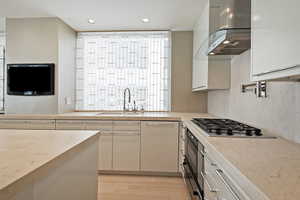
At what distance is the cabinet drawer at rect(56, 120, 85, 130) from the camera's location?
3279 mm

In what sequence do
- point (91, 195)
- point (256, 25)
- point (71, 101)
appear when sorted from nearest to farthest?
point (256, 25) < point (91, 195) < point (71, 101)

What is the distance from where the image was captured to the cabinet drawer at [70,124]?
328 cm

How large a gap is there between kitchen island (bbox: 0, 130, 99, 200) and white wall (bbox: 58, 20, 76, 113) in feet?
6.49

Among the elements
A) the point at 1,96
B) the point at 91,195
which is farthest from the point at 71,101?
the point at 91,195

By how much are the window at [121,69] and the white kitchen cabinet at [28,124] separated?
91cm

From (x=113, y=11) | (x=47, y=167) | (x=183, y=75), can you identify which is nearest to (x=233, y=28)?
(x=47, y=167)

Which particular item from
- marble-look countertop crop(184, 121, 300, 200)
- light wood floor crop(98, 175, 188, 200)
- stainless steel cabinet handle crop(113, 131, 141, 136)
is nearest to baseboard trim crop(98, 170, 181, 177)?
light wood floor crop(98, 175, 188, 200)

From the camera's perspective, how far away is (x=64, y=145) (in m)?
1.28

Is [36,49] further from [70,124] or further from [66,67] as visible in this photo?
[70,124]

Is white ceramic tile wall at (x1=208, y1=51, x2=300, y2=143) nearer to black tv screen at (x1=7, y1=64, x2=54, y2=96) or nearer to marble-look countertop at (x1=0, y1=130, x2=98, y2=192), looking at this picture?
marble-look countertop at (x1=0, y1=130, x2=98, y2=192)

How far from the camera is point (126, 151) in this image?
3.29m

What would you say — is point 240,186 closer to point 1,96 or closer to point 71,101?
point 71,101

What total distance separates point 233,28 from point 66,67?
2.83 meters

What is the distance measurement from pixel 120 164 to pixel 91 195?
5.33 ft
